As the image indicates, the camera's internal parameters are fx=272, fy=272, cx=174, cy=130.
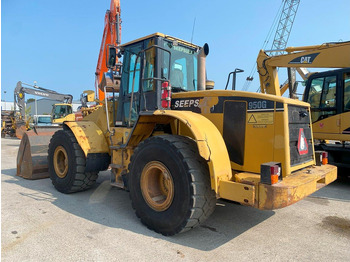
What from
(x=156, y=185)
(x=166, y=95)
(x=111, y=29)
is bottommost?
(x=156, y=185)

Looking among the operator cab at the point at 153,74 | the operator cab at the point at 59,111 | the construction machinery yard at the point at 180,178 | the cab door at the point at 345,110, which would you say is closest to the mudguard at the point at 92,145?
the construction machinery yard at the point at 180,178

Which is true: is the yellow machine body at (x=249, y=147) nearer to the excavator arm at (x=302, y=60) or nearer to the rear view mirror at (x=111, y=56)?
the rear view mirror at (x=111, y=56)

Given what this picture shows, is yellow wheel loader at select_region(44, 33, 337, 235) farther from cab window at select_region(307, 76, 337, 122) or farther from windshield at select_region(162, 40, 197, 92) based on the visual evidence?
cab window at select_region(307, 76, 337, 122)

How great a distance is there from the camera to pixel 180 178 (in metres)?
3.25

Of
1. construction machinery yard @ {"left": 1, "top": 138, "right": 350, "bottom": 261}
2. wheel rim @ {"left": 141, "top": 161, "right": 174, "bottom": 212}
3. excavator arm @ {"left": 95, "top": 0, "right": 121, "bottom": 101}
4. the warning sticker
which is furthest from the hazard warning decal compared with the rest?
excavator arm @ {"left": 95, "top": 0, "right": 121, "bottom": 101}

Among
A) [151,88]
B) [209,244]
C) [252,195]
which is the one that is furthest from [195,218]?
[151,88]

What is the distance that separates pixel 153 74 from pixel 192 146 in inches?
57.4

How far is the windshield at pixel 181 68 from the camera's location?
4465 millimetres

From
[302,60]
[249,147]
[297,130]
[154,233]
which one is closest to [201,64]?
[249,147]

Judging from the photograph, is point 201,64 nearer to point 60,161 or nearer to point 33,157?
point 60,161

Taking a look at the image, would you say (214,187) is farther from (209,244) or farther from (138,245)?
(138,245)

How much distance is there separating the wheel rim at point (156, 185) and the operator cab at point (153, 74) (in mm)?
869

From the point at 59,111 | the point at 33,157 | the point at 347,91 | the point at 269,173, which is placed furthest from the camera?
the point at 59,111

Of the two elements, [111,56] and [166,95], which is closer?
[166,95]
